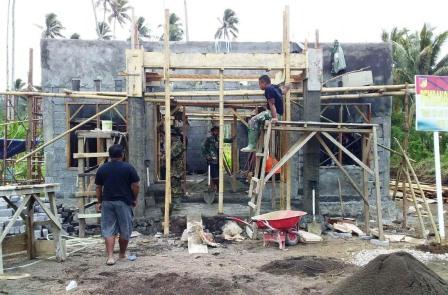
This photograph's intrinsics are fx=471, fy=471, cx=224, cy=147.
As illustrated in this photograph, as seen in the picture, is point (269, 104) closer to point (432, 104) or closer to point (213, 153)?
point (432, 104)

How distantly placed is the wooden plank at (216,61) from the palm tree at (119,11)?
37.6 m

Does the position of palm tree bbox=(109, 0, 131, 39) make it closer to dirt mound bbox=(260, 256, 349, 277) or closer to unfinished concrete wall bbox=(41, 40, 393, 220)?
unfinished concrete wall bbox=(41, 40, 393, 220)

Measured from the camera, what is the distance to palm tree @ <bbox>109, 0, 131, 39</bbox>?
45006 millimetres

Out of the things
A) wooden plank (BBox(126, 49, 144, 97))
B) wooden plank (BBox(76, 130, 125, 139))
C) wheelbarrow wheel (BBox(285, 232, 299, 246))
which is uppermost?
wooden plank (BBox(126, 49, 144, 97))

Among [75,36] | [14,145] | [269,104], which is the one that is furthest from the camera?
[75,36]

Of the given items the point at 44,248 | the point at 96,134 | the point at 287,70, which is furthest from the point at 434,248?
the point at 96,134

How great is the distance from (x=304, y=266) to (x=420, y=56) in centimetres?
2118

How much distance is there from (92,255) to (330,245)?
4366 millimetres

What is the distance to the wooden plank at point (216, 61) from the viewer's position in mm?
9828

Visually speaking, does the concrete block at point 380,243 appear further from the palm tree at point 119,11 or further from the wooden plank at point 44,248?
the palm tree at point 119,11

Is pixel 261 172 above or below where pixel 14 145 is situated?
below

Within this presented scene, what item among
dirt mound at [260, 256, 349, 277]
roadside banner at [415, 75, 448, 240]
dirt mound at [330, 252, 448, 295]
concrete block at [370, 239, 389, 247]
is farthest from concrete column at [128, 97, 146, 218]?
dirt mound at [330, 252, 448, 295]

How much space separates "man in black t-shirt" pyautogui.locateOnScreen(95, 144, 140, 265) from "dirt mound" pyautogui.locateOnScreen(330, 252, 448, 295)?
3583mm

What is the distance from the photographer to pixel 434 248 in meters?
8.41
